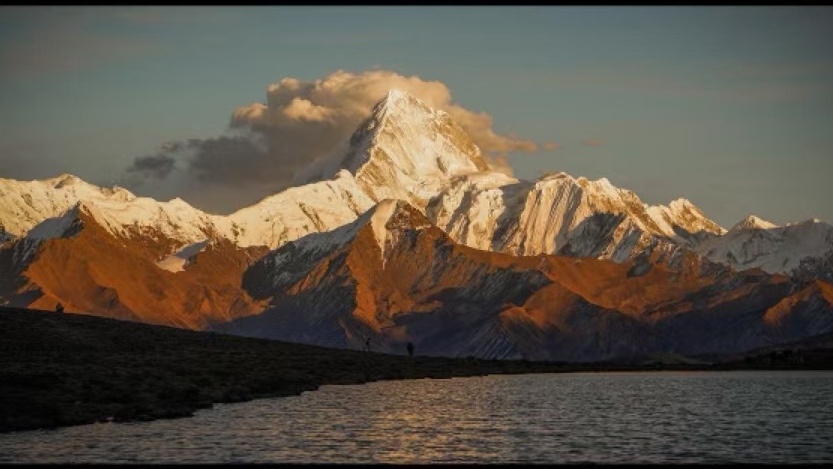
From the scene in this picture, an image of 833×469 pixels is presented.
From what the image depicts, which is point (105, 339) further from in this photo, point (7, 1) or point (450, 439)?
point (7, 1)

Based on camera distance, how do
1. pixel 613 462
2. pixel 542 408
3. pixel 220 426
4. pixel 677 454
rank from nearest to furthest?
pixel 613 462
pixel 677 454
pixel 220 426
pixel 542 408

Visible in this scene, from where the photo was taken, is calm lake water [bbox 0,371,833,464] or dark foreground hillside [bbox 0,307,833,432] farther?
dark foreground hillside [bbox 0,307,833,432]

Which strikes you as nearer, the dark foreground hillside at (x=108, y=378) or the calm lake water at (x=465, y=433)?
the calm lake water at (x=465, y=433)

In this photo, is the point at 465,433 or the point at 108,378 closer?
the point at 465,433

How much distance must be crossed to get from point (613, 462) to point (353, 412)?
1938 inches

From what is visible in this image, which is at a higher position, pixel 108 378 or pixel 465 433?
pixel 108 378

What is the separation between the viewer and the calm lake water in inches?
3285

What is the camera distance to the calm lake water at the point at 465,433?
83438 millimetres

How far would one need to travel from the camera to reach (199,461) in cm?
8056

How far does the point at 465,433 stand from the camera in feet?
335

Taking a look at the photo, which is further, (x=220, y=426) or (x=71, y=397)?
(x=71, y=397)

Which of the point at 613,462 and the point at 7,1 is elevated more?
the point at 7,1

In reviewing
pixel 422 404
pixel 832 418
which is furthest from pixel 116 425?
pixel 832 418

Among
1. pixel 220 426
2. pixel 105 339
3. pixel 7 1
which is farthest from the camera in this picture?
pixel 105 339
